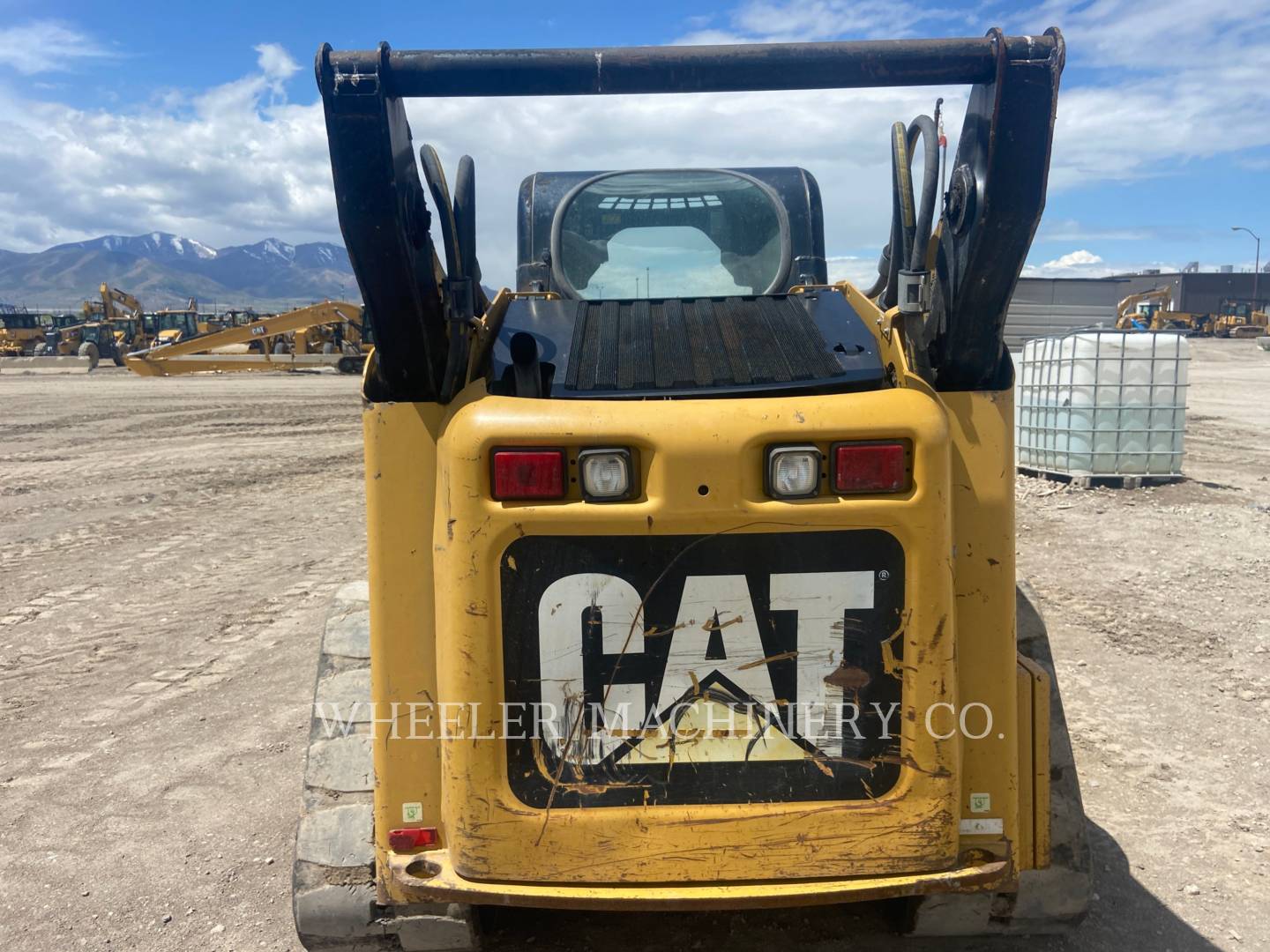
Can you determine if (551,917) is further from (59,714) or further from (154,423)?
(154,423)

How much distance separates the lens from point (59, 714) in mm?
4504

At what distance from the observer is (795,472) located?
6.72 ft

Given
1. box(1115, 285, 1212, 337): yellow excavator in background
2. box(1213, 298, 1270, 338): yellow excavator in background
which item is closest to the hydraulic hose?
box(1115, 285, 1212, 337): yellow excavator in background

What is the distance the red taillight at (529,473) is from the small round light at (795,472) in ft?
1.49

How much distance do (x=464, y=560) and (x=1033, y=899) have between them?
5.37ft

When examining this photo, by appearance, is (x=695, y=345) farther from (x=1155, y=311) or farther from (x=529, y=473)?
(x=1155, y=311)

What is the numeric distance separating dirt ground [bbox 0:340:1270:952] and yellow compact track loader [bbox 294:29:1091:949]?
0.72m

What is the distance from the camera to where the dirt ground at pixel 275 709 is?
9.53ft

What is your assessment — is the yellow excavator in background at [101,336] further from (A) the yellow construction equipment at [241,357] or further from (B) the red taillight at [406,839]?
(B) the red taillight at [406,839]

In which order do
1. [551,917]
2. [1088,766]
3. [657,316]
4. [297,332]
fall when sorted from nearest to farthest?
[657,316] < [551,917] < [1088,766] < [297,332]

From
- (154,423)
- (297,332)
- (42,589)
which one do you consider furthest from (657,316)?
(297,332)

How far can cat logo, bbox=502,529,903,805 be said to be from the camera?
6.83 feet

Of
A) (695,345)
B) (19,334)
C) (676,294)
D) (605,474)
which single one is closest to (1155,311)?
(676,294)

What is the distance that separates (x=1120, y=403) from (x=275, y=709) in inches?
322
